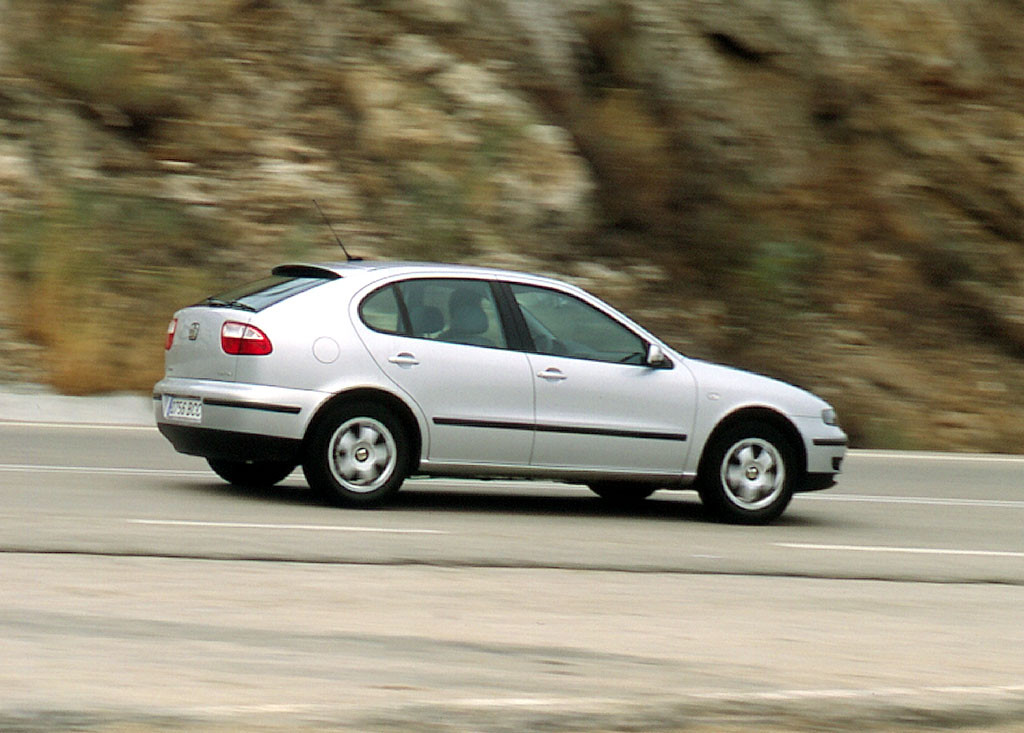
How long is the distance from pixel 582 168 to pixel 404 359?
1261 centimetres

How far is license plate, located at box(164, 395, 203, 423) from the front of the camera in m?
10.1

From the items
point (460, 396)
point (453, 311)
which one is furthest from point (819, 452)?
point (453, 311)

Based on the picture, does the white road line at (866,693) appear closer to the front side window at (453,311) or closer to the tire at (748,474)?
the tire at (748,474)

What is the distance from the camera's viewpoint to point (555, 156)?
22250 millimetres

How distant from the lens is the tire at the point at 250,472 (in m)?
11.1

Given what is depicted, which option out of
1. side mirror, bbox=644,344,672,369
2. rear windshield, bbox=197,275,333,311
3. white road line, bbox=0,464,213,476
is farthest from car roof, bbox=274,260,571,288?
white road line, bbox=0,464,213,476

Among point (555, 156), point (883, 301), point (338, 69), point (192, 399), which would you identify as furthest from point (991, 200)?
point (192, 399)

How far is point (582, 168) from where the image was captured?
73.5 ft

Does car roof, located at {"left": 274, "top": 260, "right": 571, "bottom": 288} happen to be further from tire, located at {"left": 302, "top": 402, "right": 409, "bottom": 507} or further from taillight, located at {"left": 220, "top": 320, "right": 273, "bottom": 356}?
tire, located at {"left": 302, "top": 402, "right": 409, "bottom": 507}

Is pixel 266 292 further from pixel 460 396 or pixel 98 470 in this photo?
pixel 98 470

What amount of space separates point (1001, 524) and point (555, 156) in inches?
461

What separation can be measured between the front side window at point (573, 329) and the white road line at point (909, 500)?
262cm

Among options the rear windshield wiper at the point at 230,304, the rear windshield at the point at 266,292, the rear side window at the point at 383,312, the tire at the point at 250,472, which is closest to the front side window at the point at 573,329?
the rear side window at the point at 383,312

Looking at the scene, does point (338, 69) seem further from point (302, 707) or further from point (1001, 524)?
point (302, 707)
